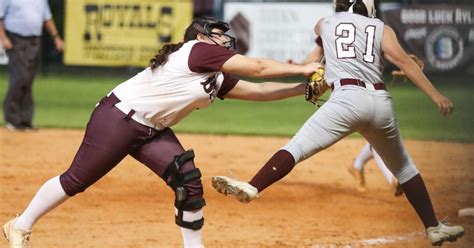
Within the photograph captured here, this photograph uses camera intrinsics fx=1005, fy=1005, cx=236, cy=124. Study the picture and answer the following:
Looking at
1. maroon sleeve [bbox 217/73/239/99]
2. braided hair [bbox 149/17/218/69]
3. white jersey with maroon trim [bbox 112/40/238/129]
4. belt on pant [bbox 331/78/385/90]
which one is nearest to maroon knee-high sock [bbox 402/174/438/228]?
belt on pant [bbox 331/78/385/90]

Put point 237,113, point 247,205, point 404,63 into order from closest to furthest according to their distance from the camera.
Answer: point 404,63 → point 247,205 → point 237,113

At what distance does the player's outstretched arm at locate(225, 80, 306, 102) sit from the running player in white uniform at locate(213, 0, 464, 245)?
0.72ft

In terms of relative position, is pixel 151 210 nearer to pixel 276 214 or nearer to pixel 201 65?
pixel 276 214

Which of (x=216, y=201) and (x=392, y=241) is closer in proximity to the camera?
(x=392, y=241)

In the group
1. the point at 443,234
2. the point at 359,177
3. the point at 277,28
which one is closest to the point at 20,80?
the point at 359,177

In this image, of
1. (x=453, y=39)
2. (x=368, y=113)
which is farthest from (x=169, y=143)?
(x=453, y=39)

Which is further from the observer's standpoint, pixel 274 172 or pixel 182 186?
pixel 274 172

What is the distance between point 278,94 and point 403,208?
2.77m

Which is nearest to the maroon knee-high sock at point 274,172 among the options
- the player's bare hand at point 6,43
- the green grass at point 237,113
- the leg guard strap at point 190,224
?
the leg guard strap at point 190,224

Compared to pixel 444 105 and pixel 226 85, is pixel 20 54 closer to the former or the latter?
pixel 226 85

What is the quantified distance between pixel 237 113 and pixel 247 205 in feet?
24.9

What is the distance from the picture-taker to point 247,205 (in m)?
8.77

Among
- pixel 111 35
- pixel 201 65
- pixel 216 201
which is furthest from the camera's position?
pixel 111 35

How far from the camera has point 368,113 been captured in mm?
6328
